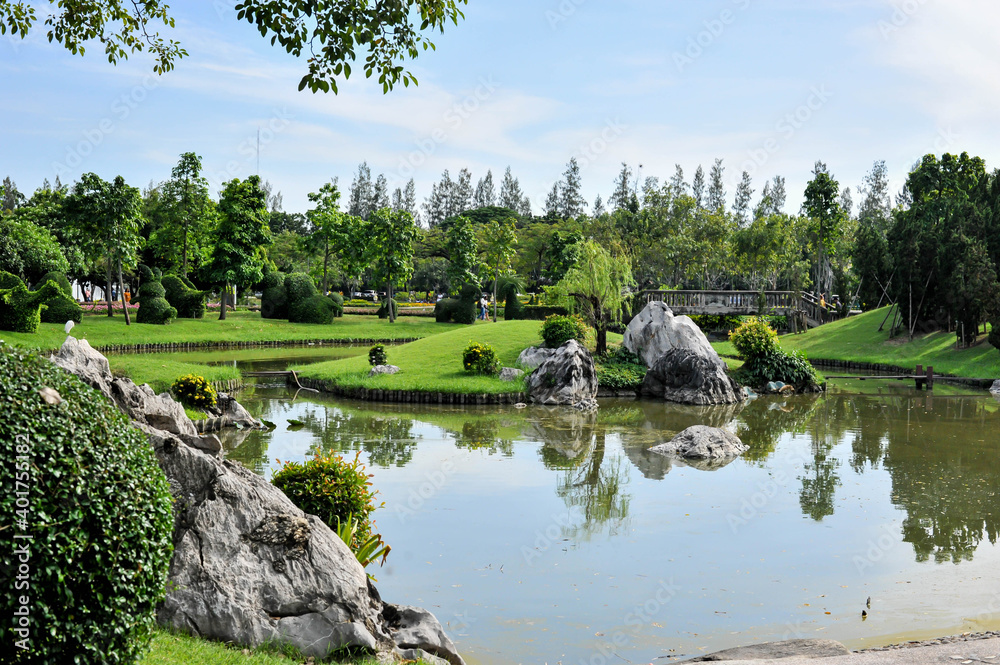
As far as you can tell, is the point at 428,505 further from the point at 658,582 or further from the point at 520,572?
the point at 658,582

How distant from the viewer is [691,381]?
2361 centimetres

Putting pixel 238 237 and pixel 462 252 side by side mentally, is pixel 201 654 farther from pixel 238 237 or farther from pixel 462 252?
pixel 462 252

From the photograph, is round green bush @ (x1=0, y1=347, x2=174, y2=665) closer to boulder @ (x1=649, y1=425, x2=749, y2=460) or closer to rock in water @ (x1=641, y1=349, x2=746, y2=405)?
boulder @ (x1=649, y1=425, x2=749, y2=460)

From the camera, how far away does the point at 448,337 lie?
29.4 metres

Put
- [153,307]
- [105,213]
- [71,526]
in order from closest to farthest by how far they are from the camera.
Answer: [71,526] < [105,213] < [153,307]

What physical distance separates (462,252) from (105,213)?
19.4 m

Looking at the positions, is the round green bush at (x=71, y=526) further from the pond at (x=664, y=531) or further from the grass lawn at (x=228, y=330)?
the grass lawn at (x=228, y=330)

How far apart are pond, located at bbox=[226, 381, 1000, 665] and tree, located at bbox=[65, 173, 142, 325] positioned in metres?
21.9

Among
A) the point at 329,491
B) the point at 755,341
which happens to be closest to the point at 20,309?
the point at 755,341

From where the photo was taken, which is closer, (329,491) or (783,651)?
(783,651)

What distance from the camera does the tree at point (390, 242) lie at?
1828 inches

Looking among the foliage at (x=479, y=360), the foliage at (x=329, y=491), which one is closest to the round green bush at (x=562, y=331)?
the foliage at (x=479, y=360)

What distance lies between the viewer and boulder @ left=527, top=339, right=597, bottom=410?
22075 millimetres

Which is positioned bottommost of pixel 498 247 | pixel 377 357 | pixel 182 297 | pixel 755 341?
pixel 377 357
